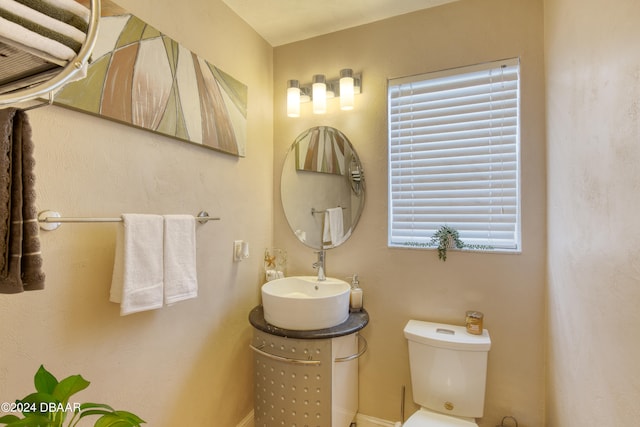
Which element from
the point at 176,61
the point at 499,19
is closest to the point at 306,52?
the point at 176,61

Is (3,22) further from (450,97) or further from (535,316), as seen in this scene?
(535,316)

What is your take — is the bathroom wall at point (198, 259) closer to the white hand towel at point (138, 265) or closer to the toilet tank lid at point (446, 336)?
the white hand towel at point (138, 265)

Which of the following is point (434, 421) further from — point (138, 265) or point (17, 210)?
point (17, 210)

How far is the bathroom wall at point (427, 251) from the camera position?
1.51 metres

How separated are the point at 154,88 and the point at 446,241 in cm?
155

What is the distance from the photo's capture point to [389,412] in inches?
70.6

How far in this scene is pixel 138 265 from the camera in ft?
3.63

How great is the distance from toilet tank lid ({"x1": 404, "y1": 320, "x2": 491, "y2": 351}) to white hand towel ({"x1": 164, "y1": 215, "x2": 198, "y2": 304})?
3.55 feet

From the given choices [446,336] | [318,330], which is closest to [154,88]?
[318,330]

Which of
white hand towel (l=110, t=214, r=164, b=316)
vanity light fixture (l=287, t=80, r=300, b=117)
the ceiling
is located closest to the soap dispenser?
white hand towel (l=110, t=214, r=164, b=316)

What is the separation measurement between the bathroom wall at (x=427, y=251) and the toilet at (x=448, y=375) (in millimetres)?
165

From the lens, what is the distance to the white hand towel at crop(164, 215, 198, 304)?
1.22 metres

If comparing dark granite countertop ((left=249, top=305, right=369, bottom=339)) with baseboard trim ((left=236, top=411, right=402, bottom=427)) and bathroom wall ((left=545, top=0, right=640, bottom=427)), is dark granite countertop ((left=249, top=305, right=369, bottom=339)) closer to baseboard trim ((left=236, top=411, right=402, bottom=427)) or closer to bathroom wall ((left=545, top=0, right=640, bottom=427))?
baseboard trim ((left=236, top=411, right=402, bottom=427))

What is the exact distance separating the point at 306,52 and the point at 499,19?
1.10 m
